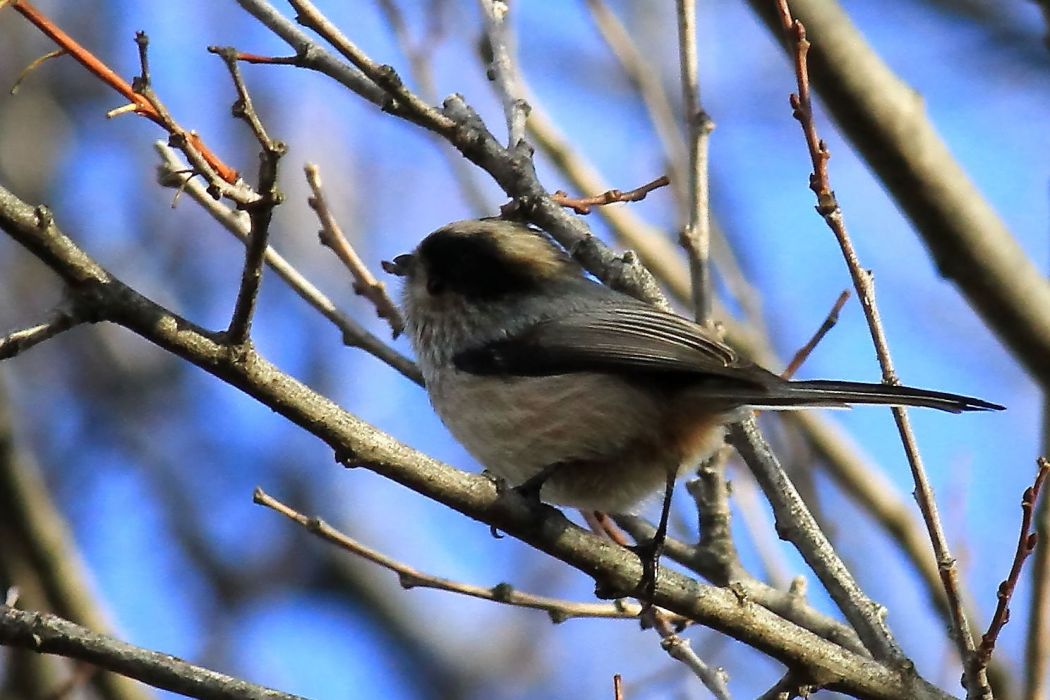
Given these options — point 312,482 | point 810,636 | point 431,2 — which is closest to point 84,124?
point 312,482

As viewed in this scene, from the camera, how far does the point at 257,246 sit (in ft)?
6.22

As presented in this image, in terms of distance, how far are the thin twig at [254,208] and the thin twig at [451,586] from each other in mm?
555

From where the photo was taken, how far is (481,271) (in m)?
3.28

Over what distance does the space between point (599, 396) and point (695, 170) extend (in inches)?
23.3

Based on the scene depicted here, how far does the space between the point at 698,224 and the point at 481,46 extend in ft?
3.14

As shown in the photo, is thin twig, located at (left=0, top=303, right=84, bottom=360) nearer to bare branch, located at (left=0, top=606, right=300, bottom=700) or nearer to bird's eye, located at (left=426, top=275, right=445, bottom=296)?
bare branch, located at (left=0, top=606, right=300, bottom=700)

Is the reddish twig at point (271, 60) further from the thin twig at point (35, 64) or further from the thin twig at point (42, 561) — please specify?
the thin twig at point (42, 561)

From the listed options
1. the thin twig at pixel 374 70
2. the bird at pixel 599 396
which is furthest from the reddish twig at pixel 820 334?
the thin twig at pixel 374 70

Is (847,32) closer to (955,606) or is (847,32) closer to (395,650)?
(955,606)

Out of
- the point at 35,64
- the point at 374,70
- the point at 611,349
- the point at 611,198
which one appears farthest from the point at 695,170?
the point at 35,64

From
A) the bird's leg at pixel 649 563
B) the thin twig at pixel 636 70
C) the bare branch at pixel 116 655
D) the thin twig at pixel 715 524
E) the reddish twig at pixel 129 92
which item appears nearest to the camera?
the bare branch at pixel 116 655

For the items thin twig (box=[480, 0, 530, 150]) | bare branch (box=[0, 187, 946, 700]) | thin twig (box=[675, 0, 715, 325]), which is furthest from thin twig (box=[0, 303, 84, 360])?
thin twig (box=[675, 0, 715, 325])

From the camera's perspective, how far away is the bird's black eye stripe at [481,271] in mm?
3266

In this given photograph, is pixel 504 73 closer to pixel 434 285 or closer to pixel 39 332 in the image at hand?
pixel 434 285
